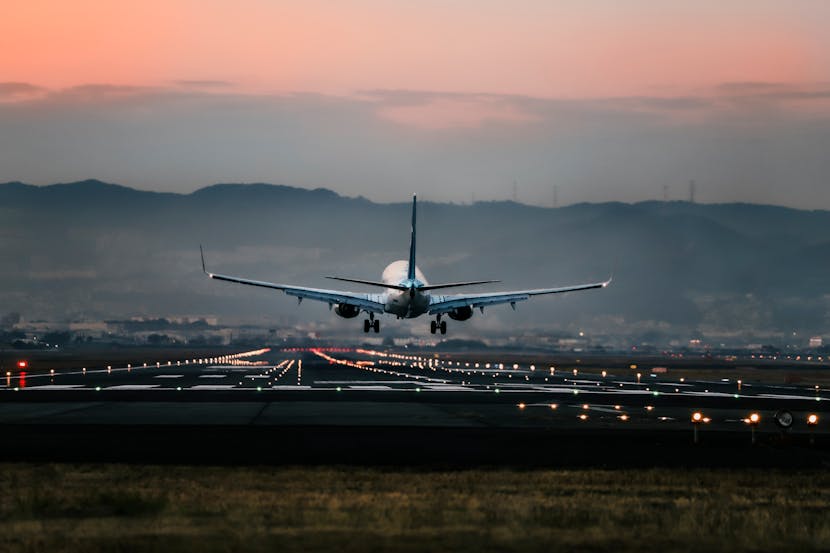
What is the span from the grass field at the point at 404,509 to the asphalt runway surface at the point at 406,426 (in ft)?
12.6

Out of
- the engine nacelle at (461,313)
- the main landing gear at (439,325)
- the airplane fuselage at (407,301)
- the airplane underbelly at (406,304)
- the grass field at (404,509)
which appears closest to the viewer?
the grass field at (404,509)

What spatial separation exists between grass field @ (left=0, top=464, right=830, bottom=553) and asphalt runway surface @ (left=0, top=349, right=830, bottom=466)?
3.85 m

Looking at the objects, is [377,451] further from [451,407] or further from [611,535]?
[451,407]

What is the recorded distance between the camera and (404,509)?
25.4 metres

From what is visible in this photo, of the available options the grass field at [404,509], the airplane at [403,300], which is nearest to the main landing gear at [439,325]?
the airplane at [403,300]

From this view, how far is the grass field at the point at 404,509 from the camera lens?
2159 centimetres

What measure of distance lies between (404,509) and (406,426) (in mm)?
23841

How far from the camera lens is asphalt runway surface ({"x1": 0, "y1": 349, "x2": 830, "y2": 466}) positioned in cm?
3706

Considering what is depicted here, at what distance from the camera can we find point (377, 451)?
125 feet

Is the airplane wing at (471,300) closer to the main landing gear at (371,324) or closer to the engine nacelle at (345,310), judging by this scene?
the main landing gear at (371,324)

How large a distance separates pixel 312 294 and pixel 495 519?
3556 inches

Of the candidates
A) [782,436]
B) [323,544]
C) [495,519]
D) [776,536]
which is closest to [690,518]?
[776,536]

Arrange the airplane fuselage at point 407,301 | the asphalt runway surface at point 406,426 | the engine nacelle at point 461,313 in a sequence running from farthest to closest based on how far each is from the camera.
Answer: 1. the engine nacelle at point 461,313
2. the airplane fuselage at point 407,301
3. the asphalt runway surface at point 406,426

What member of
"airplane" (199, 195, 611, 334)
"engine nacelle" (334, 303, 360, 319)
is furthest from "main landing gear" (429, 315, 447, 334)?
"engine nacelle" (334, 303, 360, 319)
